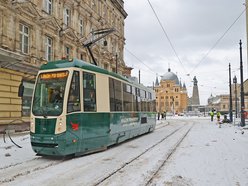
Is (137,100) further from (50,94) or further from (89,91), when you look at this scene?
(50,94)

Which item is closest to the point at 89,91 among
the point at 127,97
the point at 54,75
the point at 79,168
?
the point at 54,75

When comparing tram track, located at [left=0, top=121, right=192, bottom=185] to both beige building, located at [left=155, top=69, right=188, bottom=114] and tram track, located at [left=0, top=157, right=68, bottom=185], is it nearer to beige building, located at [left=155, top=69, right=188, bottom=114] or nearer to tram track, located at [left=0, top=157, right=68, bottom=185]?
tram track, located at [left=0, top=157, right=68, bottom=185]

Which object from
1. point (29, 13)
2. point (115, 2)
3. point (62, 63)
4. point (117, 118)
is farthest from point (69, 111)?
point (115, 2)

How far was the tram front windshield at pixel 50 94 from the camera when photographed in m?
9.16

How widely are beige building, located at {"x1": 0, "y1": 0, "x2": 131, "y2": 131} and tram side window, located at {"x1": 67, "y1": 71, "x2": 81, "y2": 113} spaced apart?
6.81m

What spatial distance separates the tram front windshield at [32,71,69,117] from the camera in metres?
9.16

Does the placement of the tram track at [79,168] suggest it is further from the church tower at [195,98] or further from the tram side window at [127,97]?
the church tower at [195,98]

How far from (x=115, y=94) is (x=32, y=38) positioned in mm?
11105

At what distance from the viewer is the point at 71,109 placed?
30.3 ft

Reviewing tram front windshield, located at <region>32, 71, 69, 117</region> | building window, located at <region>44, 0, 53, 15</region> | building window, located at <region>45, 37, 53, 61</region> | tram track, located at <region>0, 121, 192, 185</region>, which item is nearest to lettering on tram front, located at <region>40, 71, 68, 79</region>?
tram front windshield, located at <region>32, 71, 69, 117</region>

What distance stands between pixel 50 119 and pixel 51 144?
2.59 feet

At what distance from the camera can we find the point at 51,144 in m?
8.95

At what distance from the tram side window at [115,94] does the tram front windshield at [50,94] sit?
2.71 meters

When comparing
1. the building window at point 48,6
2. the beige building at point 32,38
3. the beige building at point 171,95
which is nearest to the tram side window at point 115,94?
the beige building at point 32,38
